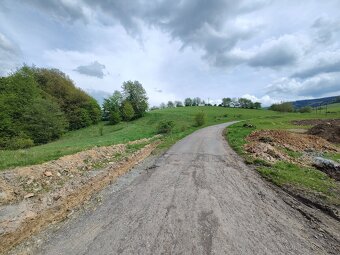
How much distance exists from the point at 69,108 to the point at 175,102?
98.2 metres

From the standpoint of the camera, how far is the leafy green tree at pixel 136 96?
228 ft

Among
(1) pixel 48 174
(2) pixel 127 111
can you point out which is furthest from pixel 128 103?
(1) pixel 48 174

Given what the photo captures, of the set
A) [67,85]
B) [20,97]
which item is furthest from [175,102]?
[20,97]

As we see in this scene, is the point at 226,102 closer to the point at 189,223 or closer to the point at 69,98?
the point at 69,98

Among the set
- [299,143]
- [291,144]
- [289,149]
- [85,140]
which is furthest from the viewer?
[85,140]

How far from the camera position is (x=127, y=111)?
6375 centimetres

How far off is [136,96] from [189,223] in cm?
6821

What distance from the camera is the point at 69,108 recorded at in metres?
58.3

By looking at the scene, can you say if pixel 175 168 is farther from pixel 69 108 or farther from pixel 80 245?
pixel 69 108

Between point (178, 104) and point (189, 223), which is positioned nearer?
point (189, 223)

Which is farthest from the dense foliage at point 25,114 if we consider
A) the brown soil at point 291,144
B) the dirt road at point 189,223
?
the dirt road at point 189,223

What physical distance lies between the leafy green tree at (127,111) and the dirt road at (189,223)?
5648cm

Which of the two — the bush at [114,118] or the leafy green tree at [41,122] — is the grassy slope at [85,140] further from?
the bush at [114,118]

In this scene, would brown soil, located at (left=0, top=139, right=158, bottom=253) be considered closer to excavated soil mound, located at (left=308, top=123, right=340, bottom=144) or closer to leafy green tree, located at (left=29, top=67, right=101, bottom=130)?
excavated soil mound, located at (left=308, top=123, right=340, bottom=144)
